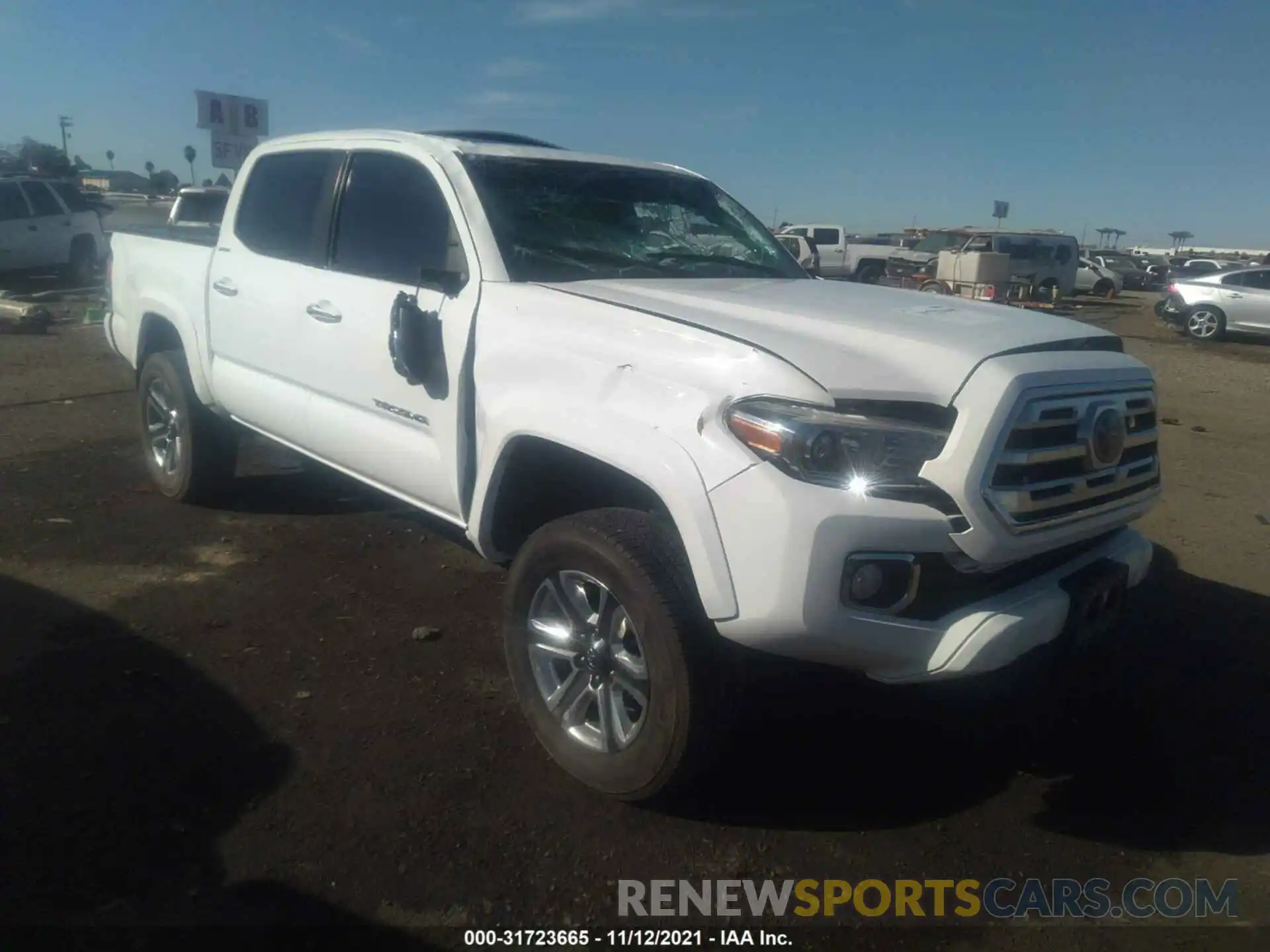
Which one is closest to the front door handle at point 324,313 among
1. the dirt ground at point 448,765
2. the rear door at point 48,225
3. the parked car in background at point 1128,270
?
the dirt ground at point 448,765

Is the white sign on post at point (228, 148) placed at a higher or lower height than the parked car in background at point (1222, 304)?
higher

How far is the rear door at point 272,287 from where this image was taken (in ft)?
14.5

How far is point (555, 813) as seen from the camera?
3.04m

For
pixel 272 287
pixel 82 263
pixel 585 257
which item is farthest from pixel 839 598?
pixel 82 263

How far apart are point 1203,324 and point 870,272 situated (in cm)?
1398

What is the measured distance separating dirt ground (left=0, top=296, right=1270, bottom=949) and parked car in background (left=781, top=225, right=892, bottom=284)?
2946 centimetres

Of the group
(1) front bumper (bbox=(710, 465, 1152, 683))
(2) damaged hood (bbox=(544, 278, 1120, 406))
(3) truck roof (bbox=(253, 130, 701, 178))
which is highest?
(3) truck roof (bbox=(253, 130, 701, 178))

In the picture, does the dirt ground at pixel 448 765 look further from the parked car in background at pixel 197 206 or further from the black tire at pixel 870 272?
the black tire at pixel 870 272

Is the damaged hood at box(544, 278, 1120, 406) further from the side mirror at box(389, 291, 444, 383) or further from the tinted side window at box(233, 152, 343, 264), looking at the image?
the tinted side window at box(233, 152, 343, 264)

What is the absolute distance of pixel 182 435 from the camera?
18.2ft

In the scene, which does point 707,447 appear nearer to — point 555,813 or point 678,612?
point 678,612

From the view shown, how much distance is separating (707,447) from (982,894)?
4.77ft

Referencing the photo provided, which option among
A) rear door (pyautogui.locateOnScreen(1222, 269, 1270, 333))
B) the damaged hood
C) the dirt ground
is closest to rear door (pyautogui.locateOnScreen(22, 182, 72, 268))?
the dirt ground

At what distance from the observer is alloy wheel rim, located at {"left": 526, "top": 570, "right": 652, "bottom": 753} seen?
119 inches
